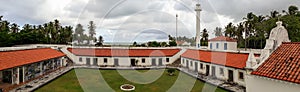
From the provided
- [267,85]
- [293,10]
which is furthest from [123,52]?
[293,10]

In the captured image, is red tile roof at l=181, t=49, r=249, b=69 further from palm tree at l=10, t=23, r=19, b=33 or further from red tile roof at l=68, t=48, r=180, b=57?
palm tree at l=10, t=23, r=19, b=33

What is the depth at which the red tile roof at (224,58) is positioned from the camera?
1923cm

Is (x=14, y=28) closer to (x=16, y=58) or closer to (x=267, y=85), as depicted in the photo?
(x=16, y=58)

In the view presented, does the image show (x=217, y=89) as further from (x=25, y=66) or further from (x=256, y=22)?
(x=256, y=22)

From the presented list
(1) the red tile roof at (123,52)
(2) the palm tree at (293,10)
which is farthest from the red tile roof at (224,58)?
(2) the palm tree at (293,10)

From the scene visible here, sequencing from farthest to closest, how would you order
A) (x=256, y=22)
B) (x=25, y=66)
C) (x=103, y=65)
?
(x=256, y=22), (x=103, y=65), (x=25, y=66)

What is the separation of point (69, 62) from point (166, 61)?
14504 millimetres

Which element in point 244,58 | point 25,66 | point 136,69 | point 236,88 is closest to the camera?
point 236,88

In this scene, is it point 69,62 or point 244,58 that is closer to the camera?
point 244,58

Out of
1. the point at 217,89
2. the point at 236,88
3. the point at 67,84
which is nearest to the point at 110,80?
the point at 67,84

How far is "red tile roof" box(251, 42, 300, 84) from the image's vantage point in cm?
932

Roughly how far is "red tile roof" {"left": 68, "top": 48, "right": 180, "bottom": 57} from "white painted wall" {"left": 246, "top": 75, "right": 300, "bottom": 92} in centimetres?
2244

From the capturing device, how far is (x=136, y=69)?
2986 cm

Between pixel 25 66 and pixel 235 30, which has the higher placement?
pixel 235 30
